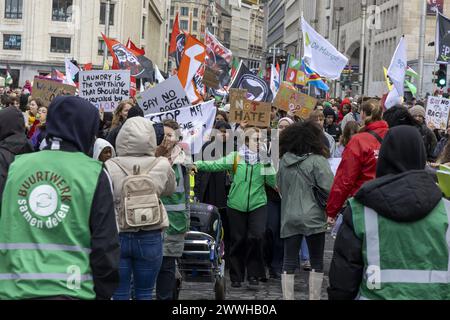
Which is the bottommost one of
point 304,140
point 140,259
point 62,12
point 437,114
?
point 140,259

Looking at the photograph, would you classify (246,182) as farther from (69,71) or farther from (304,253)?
(69,71)

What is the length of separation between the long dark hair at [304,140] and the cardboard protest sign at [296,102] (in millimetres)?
6053

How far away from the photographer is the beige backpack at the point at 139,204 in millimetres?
6641

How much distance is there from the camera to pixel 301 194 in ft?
29.7

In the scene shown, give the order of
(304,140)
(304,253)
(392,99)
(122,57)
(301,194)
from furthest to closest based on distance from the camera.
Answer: (122,57) → (392,99) → (304,253) → (304,140) → (301,194)

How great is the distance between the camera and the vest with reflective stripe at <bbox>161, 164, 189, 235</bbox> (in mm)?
8016

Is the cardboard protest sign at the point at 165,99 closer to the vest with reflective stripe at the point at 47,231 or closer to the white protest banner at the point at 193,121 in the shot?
the white protest banner at the point at 193,121

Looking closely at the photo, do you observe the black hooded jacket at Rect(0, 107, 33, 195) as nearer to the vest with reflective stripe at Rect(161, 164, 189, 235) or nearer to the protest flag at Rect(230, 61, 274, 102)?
the vest with reflective stripe at Rect(161, 164, 189, 235)

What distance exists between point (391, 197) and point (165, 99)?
7.19 metres

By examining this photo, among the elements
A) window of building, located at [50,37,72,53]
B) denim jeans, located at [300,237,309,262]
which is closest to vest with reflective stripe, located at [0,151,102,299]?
denim jeans, located at [300,237,309,262]

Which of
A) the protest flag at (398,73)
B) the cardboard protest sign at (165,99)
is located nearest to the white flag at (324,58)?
the protest flag at (398,73)

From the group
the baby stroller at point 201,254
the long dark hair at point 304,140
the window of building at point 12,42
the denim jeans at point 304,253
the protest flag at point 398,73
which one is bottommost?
the denim jeans at point 304,253

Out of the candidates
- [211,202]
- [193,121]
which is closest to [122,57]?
[193,121]

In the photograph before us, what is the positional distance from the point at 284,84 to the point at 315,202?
7476mm
